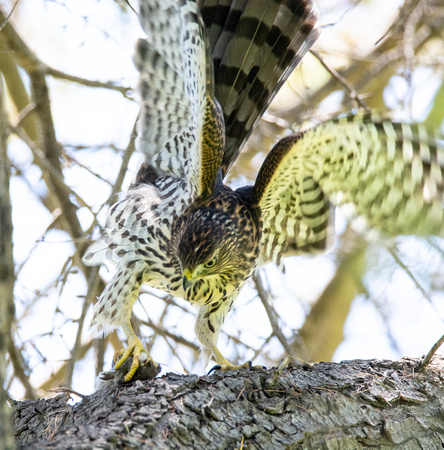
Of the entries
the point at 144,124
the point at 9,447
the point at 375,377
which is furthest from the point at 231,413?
the point at 144,124

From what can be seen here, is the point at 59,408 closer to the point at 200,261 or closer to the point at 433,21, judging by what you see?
the point at 200,261

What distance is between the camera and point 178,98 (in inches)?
137

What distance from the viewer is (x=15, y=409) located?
9.37 ft

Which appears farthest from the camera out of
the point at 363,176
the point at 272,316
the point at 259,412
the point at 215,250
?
the point at 272,316

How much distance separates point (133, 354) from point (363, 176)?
2062 mm

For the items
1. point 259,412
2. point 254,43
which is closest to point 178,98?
point 254,43

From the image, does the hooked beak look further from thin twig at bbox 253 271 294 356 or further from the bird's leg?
thin twig at bbox 253 271 294 356

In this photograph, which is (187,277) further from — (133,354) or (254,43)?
(254,43)

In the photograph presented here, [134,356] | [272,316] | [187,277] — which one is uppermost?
[187,277]

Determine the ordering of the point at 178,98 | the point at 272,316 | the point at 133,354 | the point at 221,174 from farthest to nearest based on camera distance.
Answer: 1. the point at 221,174
2. the point at 272,316
3. the point at 178,98
4. the point at 133,354

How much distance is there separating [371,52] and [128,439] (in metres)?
5.36

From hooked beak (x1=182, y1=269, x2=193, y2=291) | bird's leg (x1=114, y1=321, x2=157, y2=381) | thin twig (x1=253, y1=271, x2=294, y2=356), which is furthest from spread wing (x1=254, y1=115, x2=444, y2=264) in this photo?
bird's leg (x1=114, y1=321, x2=157, y2=381)

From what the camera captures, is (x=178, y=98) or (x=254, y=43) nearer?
(x=178, y=98)

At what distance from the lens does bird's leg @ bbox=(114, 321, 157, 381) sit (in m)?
2.82
